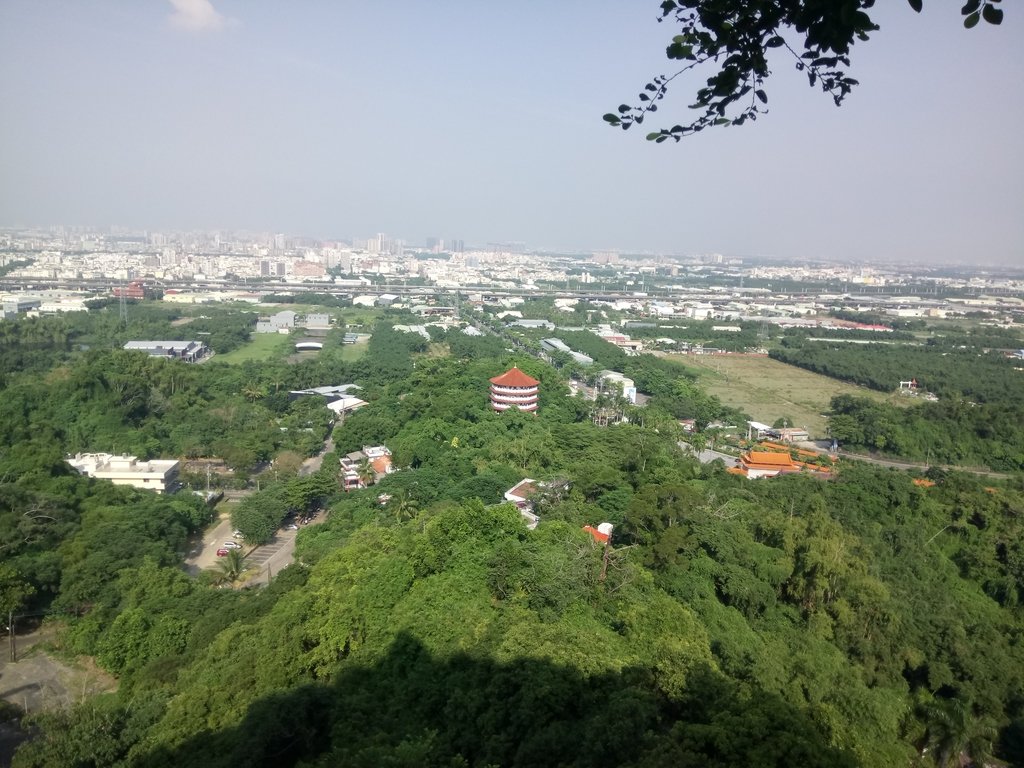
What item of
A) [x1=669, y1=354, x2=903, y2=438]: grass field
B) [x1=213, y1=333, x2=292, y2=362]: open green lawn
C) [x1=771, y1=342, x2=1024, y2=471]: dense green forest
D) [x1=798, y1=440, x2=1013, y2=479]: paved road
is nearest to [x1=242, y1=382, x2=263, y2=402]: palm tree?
[x1=213, y1=333, x2=292, y2=362]: open green lawn

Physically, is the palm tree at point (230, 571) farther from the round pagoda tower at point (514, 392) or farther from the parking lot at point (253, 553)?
the round pagoda tower at point (514, 392)

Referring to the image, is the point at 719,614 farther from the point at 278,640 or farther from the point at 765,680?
the point at 278,640

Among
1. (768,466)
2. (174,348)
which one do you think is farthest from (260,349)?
(768,466)

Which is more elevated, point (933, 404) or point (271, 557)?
point (933, 404)

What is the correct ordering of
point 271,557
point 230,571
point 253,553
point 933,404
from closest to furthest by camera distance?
1. point 230,571
2. point 271,557
3. point 253,553
4. point 933,404

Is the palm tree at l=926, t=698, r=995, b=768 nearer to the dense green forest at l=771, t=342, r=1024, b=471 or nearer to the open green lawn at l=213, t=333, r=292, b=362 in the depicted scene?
the dense green forest at l=771, t=342, r=1024, b=471

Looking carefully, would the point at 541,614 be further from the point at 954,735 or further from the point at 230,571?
the point at 230,571

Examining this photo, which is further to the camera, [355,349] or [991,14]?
[355,349]
